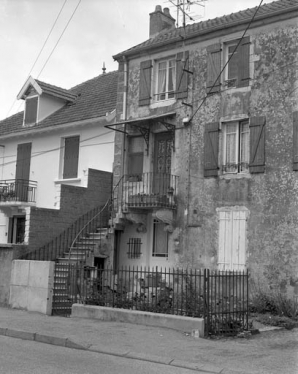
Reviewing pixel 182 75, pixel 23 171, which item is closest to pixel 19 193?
pixel 23 171

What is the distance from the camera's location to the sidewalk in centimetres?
895

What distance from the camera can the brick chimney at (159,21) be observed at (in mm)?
22438

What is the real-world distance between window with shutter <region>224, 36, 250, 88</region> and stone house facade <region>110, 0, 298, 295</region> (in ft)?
0.11

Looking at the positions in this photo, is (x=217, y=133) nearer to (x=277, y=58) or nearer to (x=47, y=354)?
(x=277, y=58)

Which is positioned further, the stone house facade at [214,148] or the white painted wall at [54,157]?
the white painted wall at [54,157]

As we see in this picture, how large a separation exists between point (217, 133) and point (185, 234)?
139 inches

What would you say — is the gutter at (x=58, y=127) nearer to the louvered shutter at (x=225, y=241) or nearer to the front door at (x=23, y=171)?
the front door at (x=23, y=171)

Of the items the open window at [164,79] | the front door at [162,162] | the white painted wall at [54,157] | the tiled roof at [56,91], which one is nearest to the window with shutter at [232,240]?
the front door at [162,162]

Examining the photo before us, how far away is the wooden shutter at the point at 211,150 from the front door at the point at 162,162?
159 cm

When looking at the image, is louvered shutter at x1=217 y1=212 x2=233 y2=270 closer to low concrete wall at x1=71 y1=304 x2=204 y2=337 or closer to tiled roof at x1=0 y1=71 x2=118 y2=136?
low concrete wall at x1=71 y1=304 x2=204 y2=337

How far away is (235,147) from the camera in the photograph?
17391 millimetres

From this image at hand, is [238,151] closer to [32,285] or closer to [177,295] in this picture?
[177,295]

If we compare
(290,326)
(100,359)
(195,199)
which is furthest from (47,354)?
(195,199)

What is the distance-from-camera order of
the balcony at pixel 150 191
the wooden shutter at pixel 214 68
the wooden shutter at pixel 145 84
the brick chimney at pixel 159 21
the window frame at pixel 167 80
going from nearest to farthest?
the wooden shutter at pixel 214 68 < the balcony at pixel 150 191 < the window frame at pixel 167 80 < the wooden shutter at pixel 145 84 < the brick chimney at pixel 159 21
